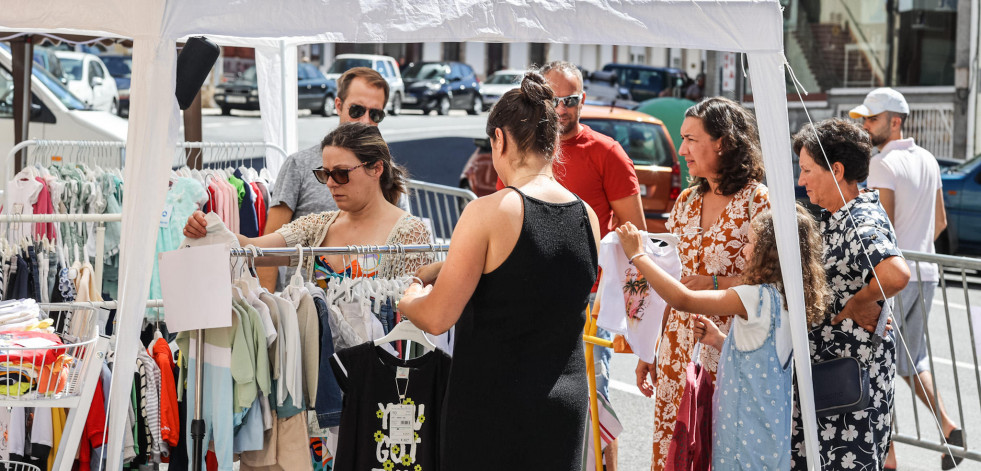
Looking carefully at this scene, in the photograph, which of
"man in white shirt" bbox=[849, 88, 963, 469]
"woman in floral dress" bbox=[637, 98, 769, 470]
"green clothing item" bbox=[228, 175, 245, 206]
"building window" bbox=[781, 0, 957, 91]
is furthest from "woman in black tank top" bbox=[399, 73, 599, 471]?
"building window" bbox=[781, 0, 957, 91]

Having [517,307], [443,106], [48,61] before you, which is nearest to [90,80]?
[48,61]

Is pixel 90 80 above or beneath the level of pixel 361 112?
above

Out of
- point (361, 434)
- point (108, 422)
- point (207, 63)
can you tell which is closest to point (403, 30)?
point (207, 63)

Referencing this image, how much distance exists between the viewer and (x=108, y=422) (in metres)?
3.76

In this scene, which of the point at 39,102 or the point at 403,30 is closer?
the point at 403,30

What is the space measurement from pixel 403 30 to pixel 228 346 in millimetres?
1289

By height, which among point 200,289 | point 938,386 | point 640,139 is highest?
point 640,139

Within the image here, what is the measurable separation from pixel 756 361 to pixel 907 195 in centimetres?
290

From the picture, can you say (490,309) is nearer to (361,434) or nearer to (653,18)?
(361,434)

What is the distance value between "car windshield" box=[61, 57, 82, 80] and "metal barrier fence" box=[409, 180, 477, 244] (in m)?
11.6

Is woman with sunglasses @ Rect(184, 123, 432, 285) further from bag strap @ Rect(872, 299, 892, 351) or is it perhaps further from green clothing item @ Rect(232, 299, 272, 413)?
bag strap @ Rect(872, 299, 892, 351)

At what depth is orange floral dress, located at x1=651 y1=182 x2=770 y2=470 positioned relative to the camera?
14.2 ft

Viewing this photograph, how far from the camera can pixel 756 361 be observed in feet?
13.4

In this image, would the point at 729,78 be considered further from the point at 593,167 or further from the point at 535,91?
the point at 535,91
